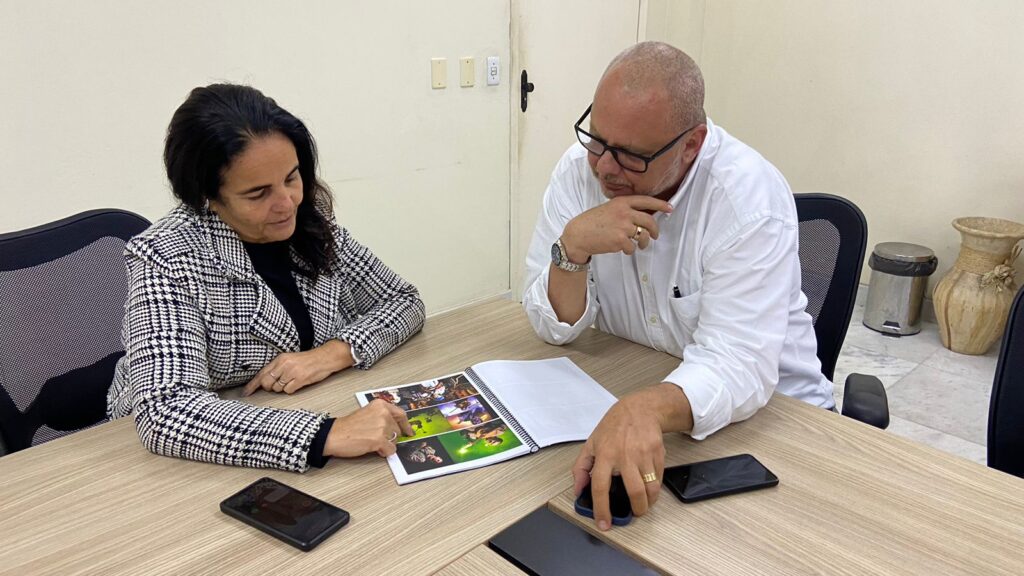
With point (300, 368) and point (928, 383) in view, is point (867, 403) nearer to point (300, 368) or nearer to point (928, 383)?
point (300, 368)

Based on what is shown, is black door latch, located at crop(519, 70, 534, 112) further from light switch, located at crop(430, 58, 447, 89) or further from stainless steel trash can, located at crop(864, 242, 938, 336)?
stainless steel trash can, located at crop(864, 242, 938, 336)

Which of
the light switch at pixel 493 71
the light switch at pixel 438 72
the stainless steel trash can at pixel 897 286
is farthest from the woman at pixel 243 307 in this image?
the stainless steel trash can at pixel 897 286

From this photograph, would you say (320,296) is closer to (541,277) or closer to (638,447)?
(541,277)

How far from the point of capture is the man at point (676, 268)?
1119mm

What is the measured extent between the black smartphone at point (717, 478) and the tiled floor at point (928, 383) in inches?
64.0

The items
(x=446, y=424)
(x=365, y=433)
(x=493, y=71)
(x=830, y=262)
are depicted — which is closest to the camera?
(x=365, y=433)

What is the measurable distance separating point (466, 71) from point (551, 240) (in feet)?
5.81

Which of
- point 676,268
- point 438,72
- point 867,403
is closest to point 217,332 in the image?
point 676,268

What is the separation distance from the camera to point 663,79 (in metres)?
1.24

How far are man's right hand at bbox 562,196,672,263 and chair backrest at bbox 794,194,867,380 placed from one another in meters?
0.48

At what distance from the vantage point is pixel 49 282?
1406 millimetres

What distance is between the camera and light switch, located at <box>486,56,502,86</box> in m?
3.20

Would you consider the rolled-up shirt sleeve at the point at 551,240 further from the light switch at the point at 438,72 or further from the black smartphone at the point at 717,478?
the light switch at the point at 438,72

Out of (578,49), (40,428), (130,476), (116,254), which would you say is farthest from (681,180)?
(578,49)
